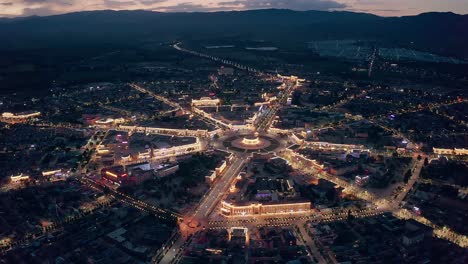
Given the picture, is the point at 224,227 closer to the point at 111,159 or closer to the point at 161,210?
the point at 161,210

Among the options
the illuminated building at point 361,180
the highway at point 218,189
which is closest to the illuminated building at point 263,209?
the highway at point 218,189

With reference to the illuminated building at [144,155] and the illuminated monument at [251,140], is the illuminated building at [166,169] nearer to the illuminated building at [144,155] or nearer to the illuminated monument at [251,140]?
the illuminated building at [144,155]

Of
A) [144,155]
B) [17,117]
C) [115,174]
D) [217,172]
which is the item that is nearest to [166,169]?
[115,174]

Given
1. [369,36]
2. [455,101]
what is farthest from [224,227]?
[369,36]

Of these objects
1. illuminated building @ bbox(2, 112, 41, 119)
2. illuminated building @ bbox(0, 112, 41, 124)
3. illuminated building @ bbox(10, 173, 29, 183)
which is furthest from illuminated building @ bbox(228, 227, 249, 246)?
illuminated building @ bbox(2, 112, 41, 119)

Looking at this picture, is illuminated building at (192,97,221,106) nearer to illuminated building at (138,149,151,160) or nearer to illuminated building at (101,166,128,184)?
illuminated building at (138,149,151,160)

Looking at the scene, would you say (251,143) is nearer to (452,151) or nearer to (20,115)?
(452,151)

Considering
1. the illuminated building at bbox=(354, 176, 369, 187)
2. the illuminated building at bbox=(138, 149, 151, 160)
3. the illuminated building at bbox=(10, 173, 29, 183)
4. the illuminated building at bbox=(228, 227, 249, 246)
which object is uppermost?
the illuminated building at bbox=(354, 176, 369, 187)
